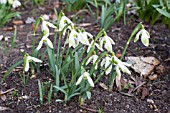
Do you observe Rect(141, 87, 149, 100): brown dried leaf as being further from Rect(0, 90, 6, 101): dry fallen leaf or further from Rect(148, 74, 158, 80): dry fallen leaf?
Rect(0, 90, 6, 101): dry fallen leaf

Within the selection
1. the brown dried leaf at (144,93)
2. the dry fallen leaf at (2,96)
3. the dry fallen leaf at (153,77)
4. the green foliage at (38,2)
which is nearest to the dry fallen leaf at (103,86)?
the brown dried leaf at (144,93)

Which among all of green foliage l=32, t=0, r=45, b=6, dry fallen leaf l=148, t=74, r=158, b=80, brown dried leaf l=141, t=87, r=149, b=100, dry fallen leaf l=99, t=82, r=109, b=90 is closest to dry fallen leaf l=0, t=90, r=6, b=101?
dry fallen leaf l=99, t=82, r=109, b=90

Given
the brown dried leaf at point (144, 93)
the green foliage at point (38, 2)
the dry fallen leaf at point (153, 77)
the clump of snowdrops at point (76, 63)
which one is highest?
the green foliage at point (38, 2)

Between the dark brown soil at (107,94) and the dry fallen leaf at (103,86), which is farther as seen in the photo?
the dry fallen leaf at (103,86)

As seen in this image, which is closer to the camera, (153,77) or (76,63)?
(76,63)

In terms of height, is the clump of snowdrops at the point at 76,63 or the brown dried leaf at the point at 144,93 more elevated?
the clump of snowdrops at the point at 76,63

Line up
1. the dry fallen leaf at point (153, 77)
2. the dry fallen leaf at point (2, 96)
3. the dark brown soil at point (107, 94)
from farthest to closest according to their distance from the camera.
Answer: the dry fallen leaf at point (153, 77), the dry fallen leaf at point (2, 96), the dark brown soil at point (107, 94)

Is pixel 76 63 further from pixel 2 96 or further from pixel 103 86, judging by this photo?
pixel 2 96

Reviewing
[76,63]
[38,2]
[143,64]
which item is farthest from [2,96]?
[38,2]

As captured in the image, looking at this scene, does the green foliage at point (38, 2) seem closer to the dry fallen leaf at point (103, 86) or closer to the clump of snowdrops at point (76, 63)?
the clump of snowdrops at point (76, 63)
